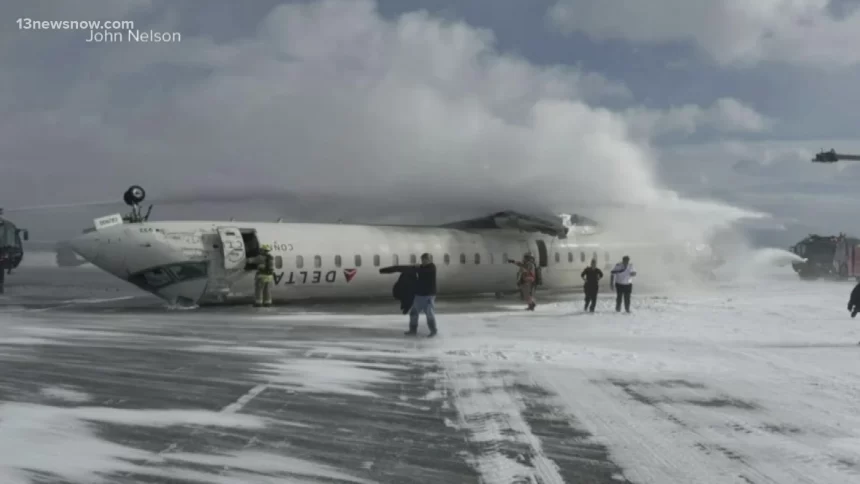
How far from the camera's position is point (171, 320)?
68.1 feet

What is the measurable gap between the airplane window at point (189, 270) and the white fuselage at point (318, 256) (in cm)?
3

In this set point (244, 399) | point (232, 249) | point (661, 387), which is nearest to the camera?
point (244, 399)

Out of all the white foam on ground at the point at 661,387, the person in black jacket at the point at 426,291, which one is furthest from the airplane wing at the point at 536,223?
the person in black jacket at the point at 426,291

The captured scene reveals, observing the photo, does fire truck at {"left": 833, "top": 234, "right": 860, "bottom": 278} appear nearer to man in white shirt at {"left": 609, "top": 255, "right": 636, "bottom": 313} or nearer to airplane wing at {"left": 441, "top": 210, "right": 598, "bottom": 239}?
airplane wing at {"left": 441, "top": 210, "right": 598, "bottom": 239}

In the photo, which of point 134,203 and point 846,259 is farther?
point 846,259

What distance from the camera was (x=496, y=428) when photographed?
8.24 metres

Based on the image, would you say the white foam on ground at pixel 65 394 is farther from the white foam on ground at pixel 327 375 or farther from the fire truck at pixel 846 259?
the fire truck at pixel 846 259

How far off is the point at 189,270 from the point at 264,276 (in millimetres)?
2376

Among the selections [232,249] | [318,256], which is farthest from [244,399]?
[318,256]

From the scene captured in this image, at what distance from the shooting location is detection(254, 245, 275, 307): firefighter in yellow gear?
2475 centimetres

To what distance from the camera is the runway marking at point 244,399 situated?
9.12m

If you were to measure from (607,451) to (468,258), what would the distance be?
22.7 m

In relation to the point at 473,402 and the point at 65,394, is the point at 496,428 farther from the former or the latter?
the point at 65,394

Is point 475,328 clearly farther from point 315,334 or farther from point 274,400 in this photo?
point 274,400
